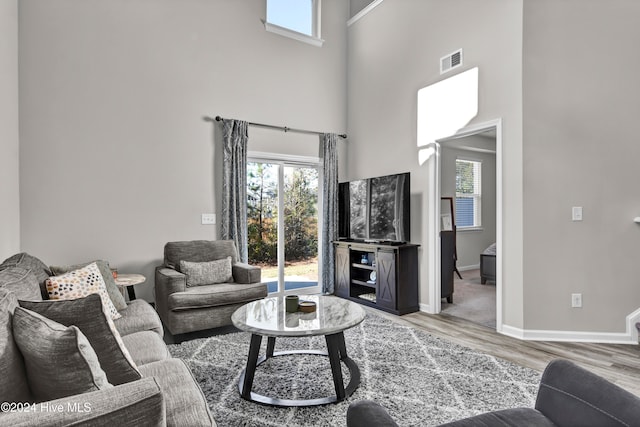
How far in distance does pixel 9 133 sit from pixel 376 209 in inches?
148

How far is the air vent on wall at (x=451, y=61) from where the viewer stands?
401 centimetres

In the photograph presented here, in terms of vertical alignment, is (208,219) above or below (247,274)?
above

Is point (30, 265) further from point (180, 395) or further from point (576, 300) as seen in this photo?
point (576, 300)

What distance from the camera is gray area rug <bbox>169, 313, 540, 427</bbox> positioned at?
212 centimetres

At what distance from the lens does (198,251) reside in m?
4.07

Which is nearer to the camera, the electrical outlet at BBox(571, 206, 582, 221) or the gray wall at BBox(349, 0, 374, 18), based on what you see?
the electrical outlet at BBox(571, 206, 582, 221)

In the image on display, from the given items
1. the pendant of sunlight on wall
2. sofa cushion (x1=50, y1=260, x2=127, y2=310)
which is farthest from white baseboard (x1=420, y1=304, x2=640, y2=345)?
sofa cushion (x1=50, y1=260, x2=127, y2=310)

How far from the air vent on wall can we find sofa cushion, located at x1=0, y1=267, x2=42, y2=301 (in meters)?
4.22

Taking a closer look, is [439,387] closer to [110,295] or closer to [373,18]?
[110,295]

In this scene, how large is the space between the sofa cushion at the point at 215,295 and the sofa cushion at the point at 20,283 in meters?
1.25

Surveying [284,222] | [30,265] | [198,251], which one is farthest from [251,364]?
[284,222]

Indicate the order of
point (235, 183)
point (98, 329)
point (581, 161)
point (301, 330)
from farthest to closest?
point (235, 183)
point (581, 161)
point (301, 330)
point (98, 329)

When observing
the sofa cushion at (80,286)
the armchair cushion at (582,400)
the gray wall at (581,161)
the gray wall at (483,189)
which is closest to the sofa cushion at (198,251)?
the sofa cushion at (80,286)

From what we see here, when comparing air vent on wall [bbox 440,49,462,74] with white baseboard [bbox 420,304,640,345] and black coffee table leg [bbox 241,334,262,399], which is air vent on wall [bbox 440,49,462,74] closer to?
white baseboard [bbox 420,304,640,345]
